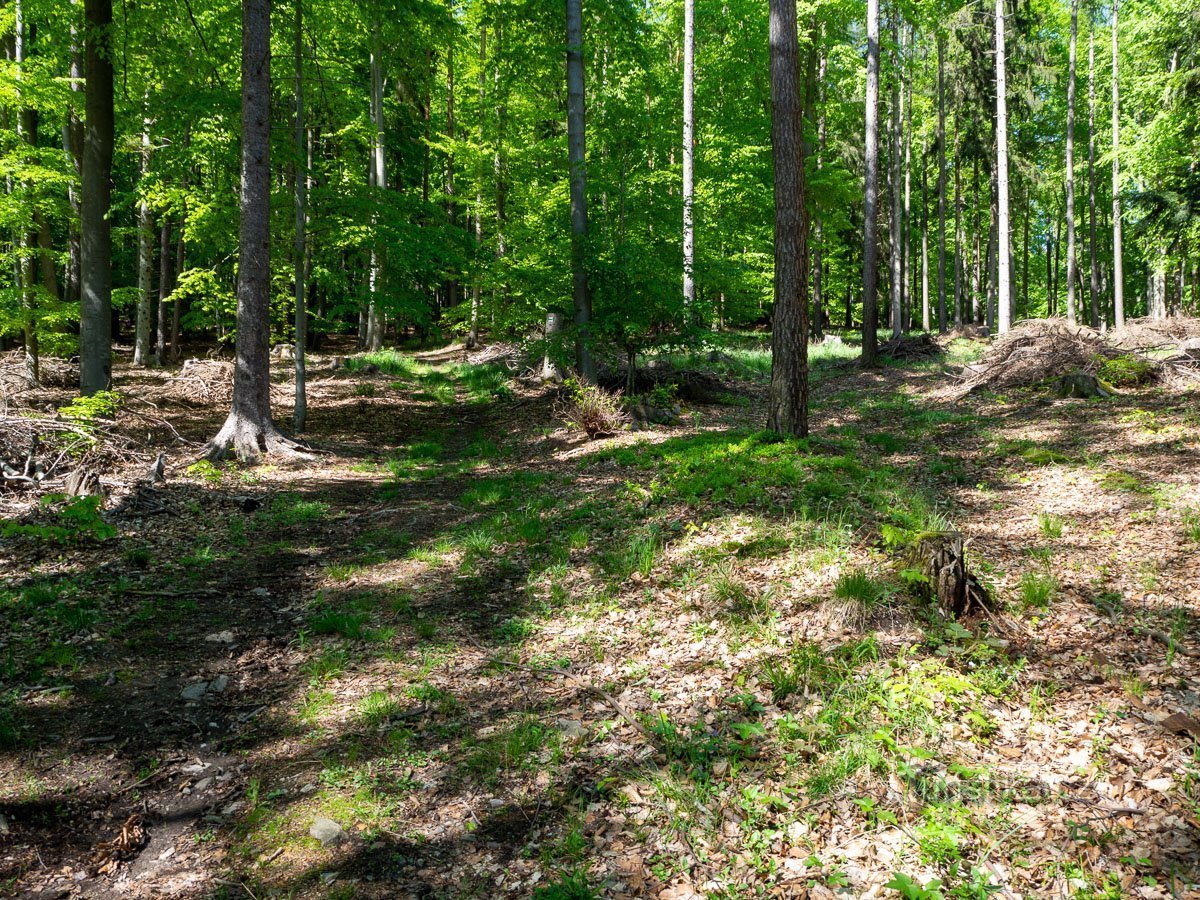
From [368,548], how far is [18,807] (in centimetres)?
366

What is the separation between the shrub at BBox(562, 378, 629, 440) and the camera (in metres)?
11.1

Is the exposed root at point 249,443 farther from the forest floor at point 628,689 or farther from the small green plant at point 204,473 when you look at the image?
the forest floor at point 628,689

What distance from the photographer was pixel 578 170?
11977 millimetres

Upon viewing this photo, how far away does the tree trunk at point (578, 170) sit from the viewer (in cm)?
1191

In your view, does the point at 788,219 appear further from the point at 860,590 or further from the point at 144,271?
the point at 144,271

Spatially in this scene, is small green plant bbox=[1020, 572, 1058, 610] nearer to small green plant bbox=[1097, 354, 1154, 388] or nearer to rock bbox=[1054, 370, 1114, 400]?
rock bbox=[1054, 370, 1114, 400]

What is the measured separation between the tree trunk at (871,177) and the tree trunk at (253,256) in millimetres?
12497

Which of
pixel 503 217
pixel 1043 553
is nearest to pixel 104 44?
pixel 503 217

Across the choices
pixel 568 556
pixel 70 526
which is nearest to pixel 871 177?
pixel 568 556

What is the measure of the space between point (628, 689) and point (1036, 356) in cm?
1161

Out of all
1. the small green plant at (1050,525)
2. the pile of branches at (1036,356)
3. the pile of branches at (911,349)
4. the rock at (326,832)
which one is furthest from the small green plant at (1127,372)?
the rock at (326,832)

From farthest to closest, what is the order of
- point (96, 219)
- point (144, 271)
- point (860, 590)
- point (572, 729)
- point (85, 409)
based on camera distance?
point (144, 271)
point (96, 219)
point (85, 409)
point (860, 590)
point (572, 729)

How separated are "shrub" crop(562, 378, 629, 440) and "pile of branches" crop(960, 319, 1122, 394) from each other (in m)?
6.62

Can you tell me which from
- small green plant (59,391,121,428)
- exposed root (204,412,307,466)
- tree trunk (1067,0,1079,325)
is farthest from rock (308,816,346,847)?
tree trunk (1067,0,1079,325)
